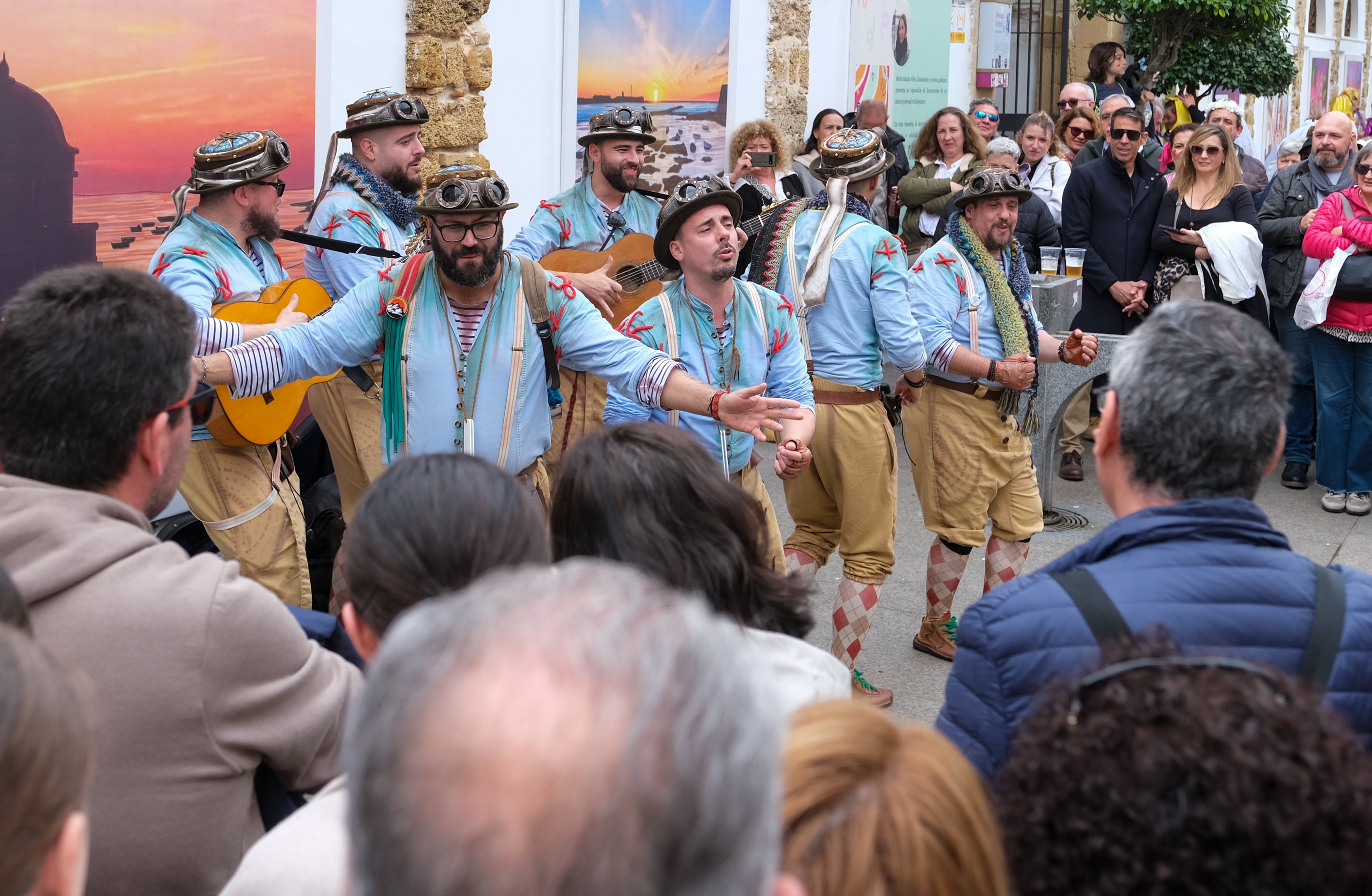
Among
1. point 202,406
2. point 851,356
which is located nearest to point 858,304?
point 851,356

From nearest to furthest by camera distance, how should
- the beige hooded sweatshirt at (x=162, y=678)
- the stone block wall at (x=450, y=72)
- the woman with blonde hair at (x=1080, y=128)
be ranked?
the beige hooded sweatshirt at (x=162, y=678) → the stone block wall at (x=450, y=72) → the woman with blonde hair at (x=1080, y=128)

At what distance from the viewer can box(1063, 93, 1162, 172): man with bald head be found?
314 inches

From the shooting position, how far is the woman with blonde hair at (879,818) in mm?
1146

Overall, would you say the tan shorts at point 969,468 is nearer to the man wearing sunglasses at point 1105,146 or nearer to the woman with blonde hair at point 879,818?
the man wearing sunglasses at point 1105,146

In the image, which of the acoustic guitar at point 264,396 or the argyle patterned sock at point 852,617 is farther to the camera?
the argyle patterned sock at point 852,617

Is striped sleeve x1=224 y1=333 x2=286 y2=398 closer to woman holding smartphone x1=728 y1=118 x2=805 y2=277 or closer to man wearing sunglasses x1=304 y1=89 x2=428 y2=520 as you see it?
man wearing sunglasses x1=304 y1=89 x2=428 y2=520

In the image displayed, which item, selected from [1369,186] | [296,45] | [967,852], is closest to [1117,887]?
[967,852]

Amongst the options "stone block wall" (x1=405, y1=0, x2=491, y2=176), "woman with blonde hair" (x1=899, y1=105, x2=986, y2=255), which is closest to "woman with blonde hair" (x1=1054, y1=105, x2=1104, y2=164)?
"woman with blonde hair" (x1=899, y1=105, x2=986, y2=255)

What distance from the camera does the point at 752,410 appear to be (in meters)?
3.63

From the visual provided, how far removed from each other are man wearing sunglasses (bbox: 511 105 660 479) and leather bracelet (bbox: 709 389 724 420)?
179 centimetres

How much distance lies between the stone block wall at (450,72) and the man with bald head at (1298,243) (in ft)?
15.1

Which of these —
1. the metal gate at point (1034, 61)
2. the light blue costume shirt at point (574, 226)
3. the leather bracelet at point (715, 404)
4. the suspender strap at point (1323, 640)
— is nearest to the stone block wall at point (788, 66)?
the light blue costume shirt at point (574, 226)

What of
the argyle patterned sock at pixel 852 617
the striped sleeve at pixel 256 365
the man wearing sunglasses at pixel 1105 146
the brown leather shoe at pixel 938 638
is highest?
the man wearing sunglasses at pixel 1105 146

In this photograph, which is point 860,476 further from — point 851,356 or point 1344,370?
point 1344,370
